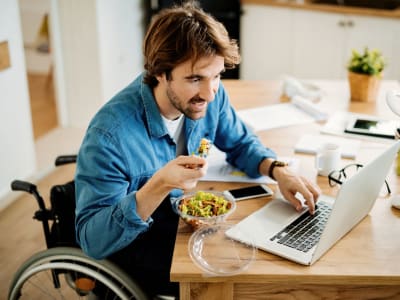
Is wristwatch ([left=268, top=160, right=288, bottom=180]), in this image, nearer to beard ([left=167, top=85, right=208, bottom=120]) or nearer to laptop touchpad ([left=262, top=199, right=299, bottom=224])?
laptop touchpad ([left=262, top=199, right=299, bottom=224])

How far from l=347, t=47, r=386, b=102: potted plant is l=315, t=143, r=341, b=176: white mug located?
82 centimetres

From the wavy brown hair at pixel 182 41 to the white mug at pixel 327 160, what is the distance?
0.47 meters

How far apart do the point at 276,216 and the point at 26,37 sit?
5.17 metres

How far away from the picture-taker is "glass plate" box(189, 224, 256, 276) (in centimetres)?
129

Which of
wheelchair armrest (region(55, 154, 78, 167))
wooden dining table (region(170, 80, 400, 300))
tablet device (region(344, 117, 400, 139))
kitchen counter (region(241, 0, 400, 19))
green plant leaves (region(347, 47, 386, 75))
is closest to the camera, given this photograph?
wooden dining table (region(170, 80, 400, 300))

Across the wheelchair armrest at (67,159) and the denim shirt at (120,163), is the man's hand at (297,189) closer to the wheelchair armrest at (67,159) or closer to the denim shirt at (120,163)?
the denim shirt at (120,163)

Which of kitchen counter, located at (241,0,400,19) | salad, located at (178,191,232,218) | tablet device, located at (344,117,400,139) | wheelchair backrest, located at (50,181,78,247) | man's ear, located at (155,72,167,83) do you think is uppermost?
kitchen counter, located at (241,0,400,19)

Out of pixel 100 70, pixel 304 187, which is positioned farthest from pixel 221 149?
pixel 100 70

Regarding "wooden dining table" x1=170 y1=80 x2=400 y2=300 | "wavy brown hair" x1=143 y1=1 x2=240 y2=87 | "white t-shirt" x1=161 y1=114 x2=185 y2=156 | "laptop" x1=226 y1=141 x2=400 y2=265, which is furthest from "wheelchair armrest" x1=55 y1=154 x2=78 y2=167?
"laptop" x1=226 y1=141 x2=400 y2=265

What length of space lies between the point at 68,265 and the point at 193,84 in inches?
25.2

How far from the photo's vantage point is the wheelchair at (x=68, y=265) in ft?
5.04

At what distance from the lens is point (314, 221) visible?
4.94 ft

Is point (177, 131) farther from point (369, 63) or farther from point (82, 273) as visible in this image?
point (369, 63)

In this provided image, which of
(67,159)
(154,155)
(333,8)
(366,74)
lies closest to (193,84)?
(154,155)
